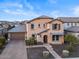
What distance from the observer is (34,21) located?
45.8 meters

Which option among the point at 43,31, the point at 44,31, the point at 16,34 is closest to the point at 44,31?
the point at 44,31

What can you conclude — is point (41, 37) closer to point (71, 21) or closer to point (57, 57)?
point (57, 57)

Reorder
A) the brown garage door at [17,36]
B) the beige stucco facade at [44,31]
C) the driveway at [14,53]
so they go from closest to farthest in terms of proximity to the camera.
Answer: the driveway at [14,53] → the beige stucco facade at [44,31] → the brown garage door at [17,36]

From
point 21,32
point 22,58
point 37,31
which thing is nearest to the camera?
point 22,58

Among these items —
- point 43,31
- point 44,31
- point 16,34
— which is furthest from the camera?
point 16,34

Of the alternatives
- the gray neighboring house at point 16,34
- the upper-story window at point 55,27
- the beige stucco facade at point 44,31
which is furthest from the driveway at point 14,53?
the gray neighboring house at point 16,34

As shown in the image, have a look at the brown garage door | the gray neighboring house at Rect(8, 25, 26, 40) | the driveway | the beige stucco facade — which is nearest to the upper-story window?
the beige stucco facade

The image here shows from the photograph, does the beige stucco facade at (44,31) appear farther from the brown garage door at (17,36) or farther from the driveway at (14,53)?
the driveway at (14,53)

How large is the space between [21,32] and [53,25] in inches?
512

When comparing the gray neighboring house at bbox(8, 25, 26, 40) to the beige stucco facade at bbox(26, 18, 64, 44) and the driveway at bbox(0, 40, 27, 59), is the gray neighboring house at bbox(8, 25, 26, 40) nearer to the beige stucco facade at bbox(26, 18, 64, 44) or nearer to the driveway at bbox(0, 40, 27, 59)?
the beige stucco facade at bbox(26, 18, 64, 44)

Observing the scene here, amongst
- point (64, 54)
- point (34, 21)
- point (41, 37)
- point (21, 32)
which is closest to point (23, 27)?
point (21, 32)

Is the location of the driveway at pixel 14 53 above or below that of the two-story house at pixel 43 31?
below

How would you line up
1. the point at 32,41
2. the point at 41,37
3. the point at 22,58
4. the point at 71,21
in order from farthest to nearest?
the point at 71,21
the point at 41,37
the point at 32,41
the point at 22,58

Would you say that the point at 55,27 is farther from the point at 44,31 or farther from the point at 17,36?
the point at 17,36
